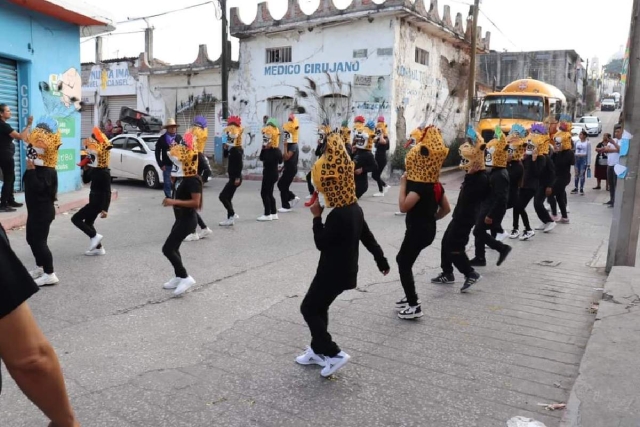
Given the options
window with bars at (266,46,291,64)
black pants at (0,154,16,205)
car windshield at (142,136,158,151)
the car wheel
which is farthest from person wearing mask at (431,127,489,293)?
window with bars at (266,46,291,64)

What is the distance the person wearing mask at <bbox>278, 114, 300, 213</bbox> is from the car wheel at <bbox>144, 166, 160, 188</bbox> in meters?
4.67

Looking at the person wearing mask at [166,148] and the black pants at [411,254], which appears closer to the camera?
the black pants at [411,254]

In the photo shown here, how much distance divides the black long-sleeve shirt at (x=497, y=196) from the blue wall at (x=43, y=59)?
375 inches

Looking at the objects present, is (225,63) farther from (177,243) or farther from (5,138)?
(177,243)

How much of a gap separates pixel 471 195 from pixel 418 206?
→ 4.11 ft

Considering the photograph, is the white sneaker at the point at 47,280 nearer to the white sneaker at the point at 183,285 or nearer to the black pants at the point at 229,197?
the white sneaker at the point at 183,285

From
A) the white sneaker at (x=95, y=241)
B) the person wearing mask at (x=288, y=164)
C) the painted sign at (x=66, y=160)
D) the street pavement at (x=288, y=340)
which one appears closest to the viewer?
the street pavement at (x=288, y=340)

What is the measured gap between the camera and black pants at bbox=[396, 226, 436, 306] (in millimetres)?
5203

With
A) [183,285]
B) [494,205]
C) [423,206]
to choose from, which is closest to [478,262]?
[494,205]

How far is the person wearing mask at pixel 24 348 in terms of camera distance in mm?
1826

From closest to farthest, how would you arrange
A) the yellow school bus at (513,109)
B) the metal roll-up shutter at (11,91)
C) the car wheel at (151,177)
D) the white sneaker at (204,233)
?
the white sneaker at (204,233), the metal roll-up shutter at (11,91), the car wheel at (151,177), the yellow school bus at (513,109)

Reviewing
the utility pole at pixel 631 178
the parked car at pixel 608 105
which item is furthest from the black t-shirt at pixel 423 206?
the parked car at pixel 608 105

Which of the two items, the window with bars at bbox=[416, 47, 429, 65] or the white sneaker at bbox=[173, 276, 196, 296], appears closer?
the white sneaker at bbox=[173, 276, 196, 296]

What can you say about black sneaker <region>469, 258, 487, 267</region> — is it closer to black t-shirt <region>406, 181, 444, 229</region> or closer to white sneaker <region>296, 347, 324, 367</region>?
black t-shirt <region>406, 181, 444, 229</region>
